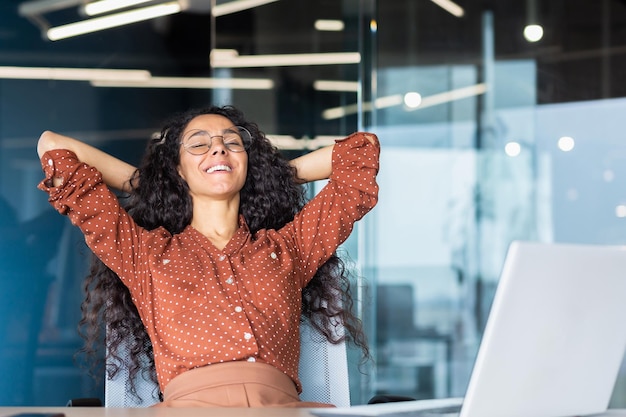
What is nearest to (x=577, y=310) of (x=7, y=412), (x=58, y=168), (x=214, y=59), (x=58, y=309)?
(x=7, y=412)

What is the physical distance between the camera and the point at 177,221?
2.61 m

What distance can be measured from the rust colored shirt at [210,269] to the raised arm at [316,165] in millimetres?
160

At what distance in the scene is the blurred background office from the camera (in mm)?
4379

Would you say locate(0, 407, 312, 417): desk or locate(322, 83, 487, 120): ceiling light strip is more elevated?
locate(322, 83, 487, 120): ceiling light strip

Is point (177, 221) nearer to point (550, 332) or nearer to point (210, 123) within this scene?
point (210, 123)

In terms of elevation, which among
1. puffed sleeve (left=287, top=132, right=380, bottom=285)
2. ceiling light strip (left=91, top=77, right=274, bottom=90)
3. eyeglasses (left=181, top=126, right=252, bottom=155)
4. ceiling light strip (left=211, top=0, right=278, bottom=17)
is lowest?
puffed sleeve (left=287, top=132, right=380, bottom=285)

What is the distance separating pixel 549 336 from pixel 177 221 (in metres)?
1.38

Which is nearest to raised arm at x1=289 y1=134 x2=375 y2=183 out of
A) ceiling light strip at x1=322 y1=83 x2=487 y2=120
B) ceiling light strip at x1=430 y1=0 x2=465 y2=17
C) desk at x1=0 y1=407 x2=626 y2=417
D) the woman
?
the woman

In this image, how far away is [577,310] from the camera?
147cm

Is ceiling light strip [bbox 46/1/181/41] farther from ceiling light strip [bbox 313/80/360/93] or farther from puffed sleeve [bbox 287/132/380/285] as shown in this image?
puffed sleeve [bbox 287/132/380/285]

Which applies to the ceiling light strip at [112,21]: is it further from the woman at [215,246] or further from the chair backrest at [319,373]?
the chair backrest at [319,373]

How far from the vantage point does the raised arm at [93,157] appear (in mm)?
2498

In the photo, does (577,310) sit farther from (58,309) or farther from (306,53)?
(306,53)

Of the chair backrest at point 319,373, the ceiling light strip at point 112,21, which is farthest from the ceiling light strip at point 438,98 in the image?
the chair backrest at point 319,373
